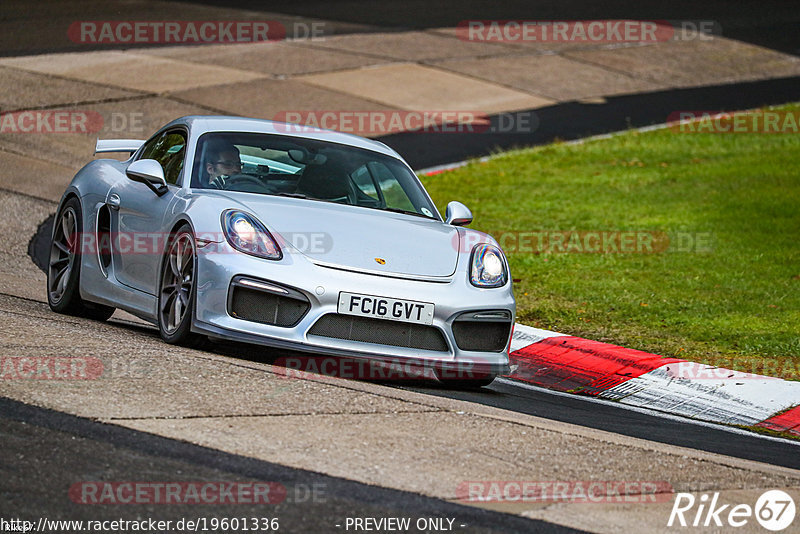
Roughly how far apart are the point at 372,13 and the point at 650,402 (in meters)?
18.9

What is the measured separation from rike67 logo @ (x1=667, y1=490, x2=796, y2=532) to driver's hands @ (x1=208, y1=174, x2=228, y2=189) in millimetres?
3430

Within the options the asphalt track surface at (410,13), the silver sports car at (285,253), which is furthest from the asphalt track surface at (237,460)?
the asphalt track surface at (410,13)

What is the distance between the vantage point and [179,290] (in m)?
6.68

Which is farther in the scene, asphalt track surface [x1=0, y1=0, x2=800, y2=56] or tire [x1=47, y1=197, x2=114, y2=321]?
asphalt track surface [x1=0, y1=0, x2=800, y2=56]

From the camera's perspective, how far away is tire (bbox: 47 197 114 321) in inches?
313

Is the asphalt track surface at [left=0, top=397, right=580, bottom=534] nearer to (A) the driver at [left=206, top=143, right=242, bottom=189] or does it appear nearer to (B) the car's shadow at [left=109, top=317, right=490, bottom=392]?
(B) the car's shadow at [left=109, top=317, right=490, bottom=392]

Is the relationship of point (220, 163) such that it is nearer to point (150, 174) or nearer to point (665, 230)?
point (150, 174)

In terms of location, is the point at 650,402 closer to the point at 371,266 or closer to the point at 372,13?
the point at 371,266

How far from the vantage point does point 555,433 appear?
5.60 meters

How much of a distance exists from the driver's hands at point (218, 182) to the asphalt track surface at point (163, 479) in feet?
8.20

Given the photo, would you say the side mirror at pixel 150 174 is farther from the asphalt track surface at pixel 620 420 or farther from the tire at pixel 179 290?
the asphalt track surface at pixel 620 420

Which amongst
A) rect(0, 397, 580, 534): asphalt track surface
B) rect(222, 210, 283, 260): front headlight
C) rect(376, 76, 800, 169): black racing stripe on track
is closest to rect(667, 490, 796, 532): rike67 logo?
rect(0, 397, 580, 534): asphalt track surface

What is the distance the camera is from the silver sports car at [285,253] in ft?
20.8

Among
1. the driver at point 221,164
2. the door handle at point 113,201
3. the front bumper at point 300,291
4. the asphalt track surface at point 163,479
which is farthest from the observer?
the door handle at point 113,201
